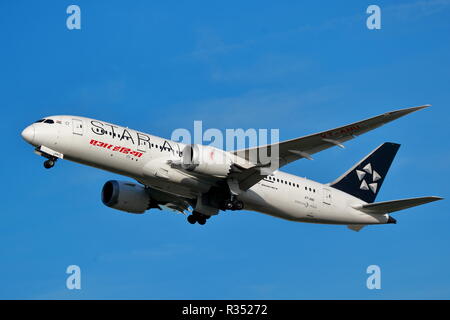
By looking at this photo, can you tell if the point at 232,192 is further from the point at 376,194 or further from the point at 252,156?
the point at 376,194

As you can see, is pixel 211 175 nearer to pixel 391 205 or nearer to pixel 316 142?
pixel 316 142

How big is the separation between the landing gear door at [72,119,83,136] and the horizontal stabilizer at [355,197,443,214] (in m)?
17.0

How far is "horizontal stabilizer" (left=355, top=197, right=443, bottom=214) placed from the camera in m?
40.0

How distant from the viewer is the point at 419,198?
130ft

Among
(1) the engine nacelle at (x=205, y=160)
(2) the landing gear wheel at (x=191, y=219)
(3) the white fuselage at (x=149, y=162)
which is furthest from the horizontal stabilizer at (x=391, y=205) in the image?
(1) the engine nacelle at (x=205, y=160)

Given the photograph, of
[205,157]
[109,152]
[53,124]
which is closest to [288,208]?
[205,157]

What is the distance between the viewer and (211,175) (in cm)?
3891

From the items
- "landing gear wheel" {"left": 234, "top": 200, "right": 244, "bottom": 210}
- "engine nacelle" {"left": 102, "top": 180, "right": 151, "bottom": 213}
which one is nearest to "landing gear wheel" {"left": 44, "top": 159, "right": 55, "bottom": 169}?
"engine nacelle" {"left": 102, "top": 180, "right": 151, "bottom": 213}

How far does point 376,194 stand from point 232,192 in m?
11.3

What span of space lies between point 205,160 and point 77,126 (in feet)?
21.5

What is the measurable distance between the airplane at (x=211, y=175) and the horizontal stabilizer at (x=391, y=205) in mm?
59

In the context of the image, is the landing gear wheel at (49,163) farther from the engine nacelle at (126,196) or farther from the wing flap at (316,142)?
the wing flap at (316,142)
